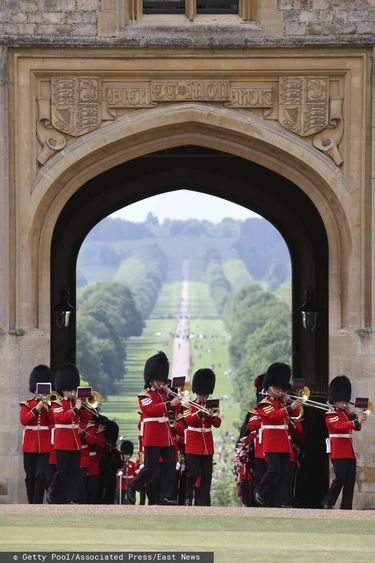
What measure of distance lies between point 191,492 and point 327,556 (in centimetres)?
472

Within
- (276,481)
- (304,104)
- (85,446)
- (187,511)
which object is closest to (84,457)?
(85,446)

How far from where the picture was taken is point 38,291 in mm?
17438

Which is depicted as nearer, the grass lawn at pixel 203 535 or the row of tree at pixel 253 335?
the grass lawn at pixel 203 535

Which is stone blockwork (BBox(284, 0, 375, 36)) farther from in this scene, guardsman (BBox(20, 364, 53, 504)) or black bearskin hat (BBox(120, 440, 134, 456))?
black bearskin hat (BBox(120, 440, 134, 456))

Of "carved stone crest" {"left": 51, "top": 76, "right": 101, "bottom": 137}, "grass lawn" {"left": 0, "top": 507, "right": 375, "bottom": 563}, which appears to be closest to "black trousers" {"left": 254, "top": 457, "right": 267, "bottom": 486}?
"grass lawn" {"left": 0, "top": 507, "right": 375, "bottom": 563}

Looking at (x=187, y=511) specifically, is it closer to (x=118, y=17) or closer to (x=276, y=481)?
(x=276, y=481)

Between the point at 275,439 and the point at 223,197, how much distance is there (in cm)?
731

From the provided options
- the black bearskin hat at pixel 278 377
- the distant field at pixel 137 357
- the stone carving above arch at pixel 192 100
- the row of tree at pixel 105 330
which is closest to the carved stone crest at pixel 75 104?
the stone carving above arch at pixel 192 100

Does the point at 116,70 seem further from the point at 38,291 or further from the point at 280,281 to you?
the point at 280,281

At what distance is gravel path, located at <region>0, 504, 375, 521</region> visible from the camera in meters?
13.6

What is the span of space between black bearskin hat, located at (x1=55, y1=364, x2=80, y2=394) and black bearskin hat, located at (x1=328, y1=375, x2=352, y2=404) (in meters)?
2.25

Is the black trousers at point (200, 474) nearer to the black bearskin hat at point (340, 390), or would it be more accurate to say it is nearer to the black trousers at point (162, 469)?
the black trousers at point (162, 469)

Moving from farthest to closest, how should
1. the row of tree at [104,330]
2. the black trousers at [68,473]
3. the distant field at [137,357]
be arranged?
the row of tree at [104,330] → the distant field at [137,357] → the black trousers at [68,473]

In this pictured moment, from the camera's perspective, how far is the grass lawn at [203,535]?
1161 centimetres
